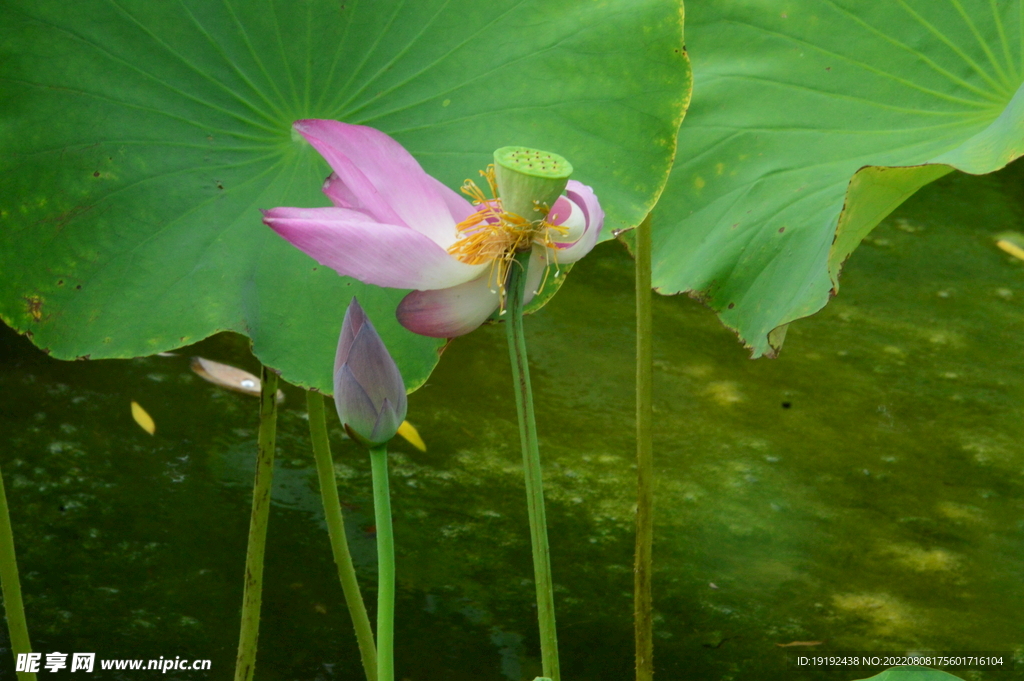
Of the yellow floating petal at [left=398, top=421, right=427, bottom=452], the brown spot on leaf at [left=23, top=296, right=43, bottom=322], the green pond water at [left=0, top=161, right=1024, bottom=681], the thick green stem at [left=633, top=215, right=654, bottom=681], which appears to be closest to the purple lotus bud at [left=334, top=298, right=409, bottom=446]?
the brown spot on leaf at [left=23, top=296, right=43, bottom=322]

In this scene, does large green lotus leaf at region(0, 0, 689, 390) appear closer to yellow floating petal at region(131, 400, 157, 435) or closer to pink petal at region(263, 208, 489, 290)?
pink petal at region(263, 208, 489, 290)

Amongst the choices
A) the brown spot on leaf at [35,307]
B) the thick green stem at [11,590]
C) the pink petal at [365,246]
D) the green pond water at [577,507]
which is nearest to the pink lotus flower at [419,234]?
the pink petal at [365,246]

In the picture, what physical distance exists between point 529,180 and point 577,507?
1.08 metres

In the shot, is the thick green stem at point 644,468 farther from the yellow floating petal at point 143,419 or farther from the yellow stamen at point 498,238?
the yellow floating petal at point 143,419

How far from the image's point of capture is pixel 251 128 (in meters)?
0.88

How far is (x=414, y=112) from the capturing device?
894 mm

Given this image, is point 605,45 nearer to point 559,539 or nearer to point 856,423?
point 559,539

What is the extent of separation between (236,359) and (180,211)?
3.04 ft

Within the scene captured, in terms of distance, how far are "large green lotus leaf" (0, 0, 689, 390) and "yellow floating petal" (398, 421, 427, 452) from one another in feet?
2.36

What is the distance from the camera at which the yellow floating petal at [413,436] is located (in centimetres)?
157

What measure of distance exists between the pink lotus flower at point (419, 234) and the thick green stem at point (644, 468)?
0.55 meters

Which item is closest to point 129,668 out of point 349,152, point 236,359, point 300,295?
point 300,295

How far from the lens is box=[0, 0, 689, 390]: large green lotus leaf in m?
0.83

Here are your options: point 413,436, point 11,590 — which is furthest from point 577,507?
point 11,590
